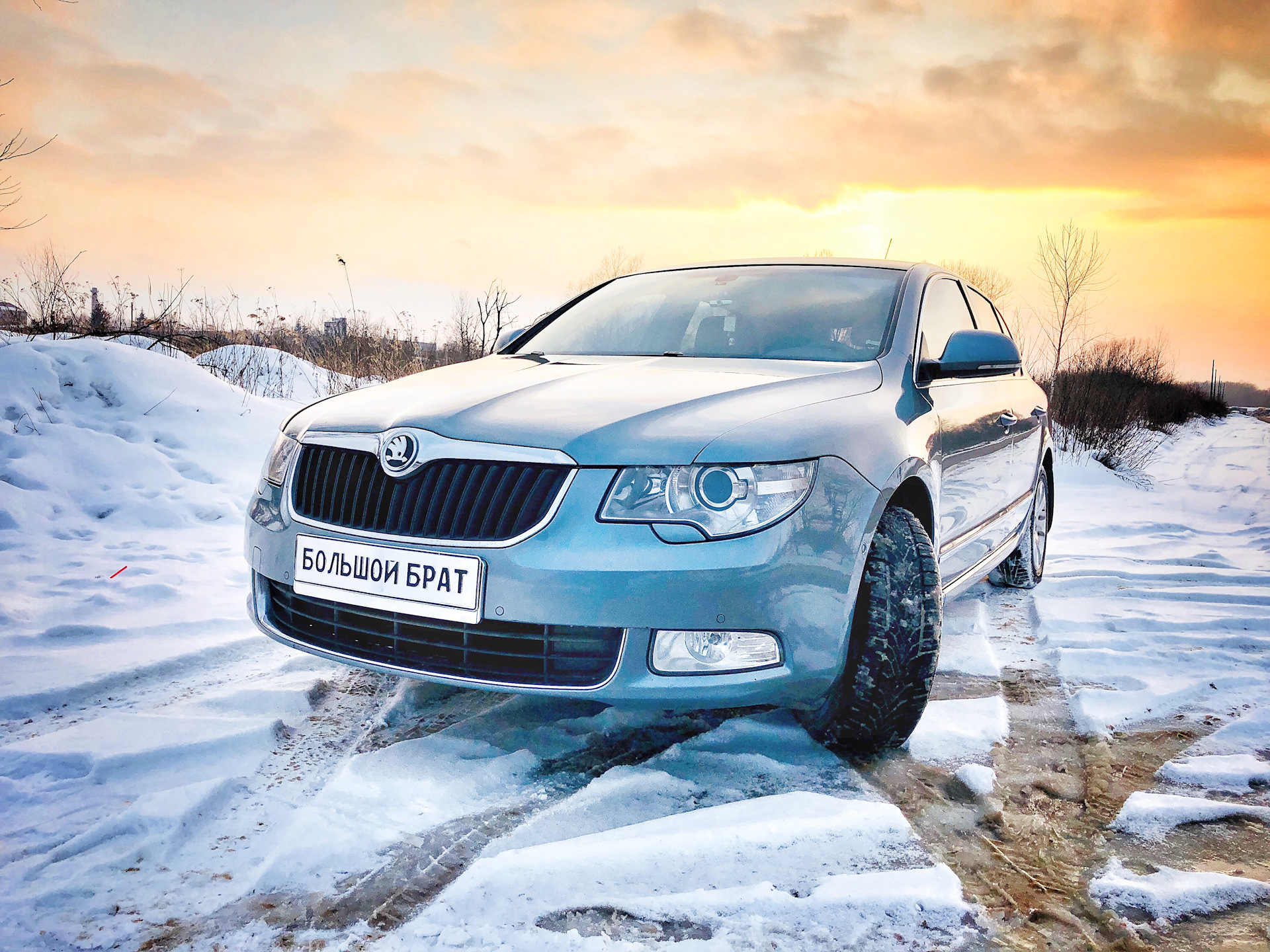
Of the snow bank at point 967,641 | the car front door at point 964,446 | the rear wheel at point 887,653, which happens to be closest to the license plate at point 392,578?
the rear wheel at point 887,653

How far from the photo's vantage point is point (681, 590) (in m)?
1.91

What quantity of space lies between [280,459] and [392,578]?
0.73 metres

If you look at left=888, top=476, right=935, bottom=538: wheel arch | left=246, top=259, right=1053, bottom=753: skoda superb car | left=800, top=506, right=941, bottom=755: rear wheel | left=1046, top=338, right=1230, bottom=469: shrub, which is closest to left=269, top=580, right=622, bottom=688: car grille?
left=246, top=259, right=1053, bottom=753: skoda superb car

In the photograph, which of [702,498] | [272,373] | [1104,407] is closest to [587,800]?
[702,498]

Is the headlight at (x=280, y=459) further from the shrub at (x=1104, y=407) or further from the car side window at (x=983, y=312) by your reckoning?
the shrub at (x=1104, y=407)

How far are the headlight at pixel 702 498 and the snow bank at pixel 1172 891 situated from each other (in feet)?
3.45

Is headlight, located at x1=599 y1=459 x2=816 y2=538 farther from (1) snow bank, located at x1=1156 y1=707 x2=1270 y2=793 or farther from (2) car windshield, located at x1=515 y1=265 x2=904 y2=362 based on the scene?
(1) snow bank, located at x1=1156 y1=707 x2=1270 y2=793

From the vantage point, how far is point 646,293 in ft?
12.1

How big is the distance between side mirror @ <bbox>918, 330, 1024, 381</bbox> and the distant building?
1043cm

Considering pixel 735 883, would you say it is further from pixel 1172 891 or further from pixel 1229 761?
pixel 1229 761

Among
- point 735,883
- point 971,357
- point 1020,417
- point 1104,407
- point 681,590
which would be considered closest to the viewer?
point 735,883

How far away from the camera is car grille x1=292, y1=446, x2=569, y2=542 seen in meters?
1.99

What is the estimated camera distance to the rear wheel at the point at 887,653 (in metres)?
2.31

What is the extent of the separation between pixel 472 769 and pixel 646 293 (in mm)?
2156
